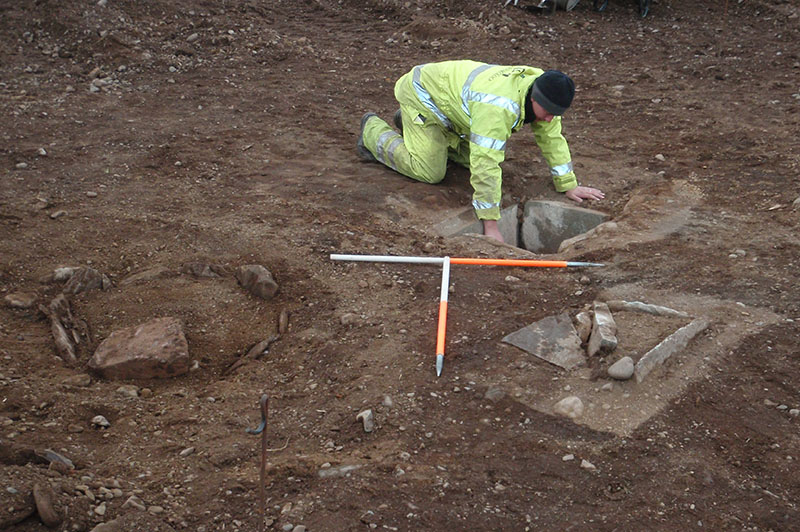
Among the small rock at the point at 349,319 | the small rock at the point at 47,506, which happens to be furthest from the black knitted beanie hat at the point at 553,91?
the small rock at the point at 47,506

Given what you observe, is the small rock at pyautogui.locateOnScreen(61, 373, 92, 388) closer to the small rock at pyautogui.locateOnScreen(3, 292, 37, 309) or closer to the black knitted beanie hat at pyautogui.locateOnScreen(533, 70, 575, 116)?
the small rock at pyautogui.locateOnScreen(3, 292, 37, 309)

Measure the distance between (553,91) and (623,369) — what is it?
6.20 ft

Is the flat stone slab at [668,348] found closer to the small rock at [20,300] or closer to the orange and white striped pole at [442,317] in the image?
the orange and white striped pole at [442,317]

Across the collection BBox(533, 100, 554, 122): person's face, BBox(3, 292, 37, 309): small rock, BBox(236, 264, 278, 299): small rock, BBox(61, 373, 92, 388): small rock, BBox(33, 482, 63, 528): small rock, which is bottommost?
BBox(3, 292, 37, 309): small rock

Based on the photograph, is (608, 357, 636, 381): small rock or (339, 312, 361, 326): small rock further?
(339, 312, 361, 326): small rock

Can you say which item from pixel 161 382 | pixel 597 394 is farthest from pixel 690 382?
pixel 161 382

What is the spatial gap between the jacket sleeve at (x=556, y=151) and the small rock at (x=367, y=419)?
8.72 feet

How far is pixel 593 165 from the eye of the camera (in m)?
5.64

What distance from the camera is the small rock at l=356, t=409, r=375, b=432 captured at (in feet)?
10.0

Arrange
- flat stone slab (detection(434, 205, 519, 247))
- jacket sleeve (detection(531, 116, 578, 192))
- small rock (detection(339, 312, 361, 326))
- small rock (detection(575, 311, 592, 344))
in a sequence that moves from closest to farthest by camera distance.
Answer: small rock (detection(575, 311, 592, 344)), small rock (detection(339, 312, 361, 326)), flat stone slab (detection(434, 205, 519, 247)), jacket sleeve (detection(531, 116, 578, 192))

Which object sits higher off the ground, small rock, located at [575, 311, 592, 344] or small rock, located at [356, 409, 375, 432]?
small rock, located at [575, 311, 592, 344]

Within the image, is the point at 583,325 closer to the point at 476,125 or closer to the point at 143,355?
the point at 476,125

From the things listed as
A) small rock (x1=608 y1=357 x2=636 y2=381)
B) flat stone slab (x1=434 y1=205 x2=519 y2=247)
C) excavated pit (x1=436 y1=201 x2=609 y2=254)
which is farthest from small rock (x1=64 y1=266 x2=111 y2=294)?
small rock (x1=608 y1=357 x2=636 y2=381)

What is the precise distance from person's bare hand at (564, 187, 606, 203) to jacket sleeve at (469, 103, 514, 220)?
737mm
